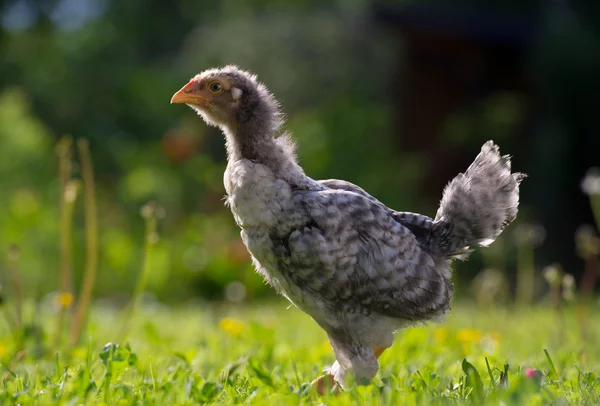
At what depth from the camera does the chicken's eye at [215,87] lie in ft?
11.5

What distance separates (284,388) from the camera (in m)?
3.09

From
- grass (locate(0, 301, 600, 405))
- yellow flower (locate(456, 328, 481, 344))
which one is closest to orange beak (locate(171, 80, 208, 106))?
grass (locate(0, 301, 600, 405))

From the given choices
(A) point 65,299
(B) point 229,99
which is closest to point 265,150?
(B) point 229,99

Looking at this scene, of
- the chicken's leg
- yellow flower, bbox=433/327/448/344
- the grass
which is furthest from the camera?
yellow flower, bbox=433/327/448/344

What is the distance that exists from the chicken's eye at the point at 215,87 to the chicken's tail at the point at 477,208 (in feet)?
3.81

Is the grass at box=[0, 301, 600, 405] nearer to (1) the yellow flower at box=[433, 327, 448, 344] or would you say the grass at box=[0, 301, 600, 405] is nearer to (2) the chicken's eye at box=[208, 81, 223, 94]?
(1) the yellow flower at box=[433, 327, 448, 344]

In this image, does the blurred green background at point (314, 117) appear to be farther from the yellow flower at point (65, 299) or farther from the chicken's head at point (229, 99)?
the chicken's head at point (229, 99)

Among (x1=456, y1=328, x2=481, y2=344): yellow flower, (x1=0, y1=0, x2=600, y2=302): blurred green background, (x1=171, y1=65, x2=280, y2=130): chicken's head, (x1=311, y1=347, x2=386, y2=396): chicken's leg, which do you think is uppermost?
(x1=0, y1=0, x2=600, y2=302): blurred green background

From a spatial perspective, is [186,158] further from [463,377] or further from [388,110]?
[463,377]

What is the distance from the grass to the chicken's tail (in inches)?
22.0

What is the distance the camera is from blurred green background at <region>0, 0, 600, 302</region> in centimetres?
1000

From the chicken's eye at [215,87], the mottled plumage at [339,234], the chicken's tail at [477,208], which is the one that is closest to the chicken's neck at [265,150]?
the mottled plumage at [339,234]

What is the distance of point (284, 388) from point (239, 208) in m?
0.77

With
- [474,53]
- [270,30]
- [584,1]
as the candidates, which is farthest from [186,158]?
[584,1]
